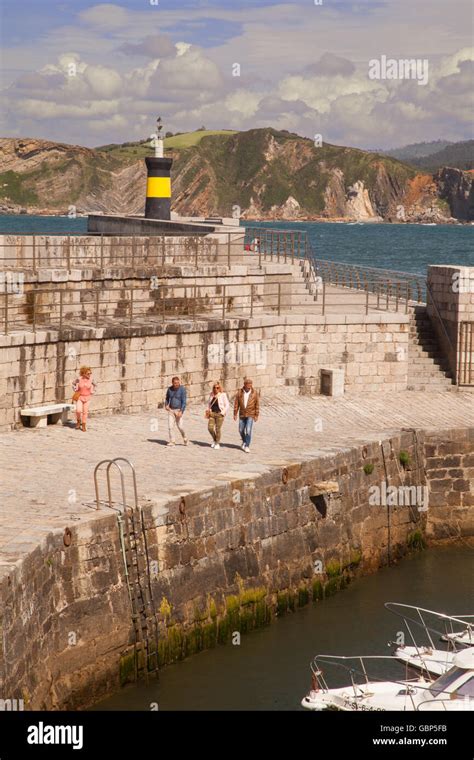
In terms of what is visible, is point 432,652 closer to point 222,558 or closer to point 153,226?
point 222,558

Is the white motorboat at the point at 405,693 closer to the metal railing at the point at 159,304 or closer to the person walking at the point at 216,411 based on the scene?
the person walking at the point at 216,411

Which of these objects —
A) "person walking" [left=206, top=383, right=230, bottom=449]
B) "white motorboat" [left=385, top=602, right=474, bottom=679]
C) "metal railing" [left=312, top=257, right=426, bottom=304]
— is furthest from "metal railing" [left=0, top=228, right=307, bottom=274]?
"white motorboat" [left=385, top=602, right=474, bottom=679]

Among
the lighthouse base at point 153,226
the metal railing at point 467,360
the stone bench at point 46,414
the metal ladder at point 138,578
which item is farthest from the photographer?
the lighthouse base at point 153,226

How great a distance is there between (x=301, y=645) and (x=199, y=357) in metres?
7.45

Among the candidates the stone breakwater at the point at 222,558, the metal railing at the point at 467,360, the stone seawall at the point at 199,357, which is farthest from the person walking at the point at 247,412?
the metal railing at the point at 467,360

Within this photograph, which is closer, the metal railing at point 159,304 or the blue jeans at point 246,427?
the blue jeans at point 246,427

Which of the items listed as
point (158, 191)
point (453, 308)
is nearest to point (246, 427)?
point (453, 308)

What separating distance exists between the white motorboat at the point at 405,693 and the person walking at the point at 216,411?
5268 mm

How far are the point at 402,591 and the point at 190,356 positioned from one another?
611 cm

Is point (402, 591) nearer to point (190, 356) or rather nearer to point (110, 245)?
point (190, 356)

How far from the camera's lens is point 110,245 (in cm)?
2481

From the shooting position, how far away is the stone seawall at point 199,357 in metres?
19.3
